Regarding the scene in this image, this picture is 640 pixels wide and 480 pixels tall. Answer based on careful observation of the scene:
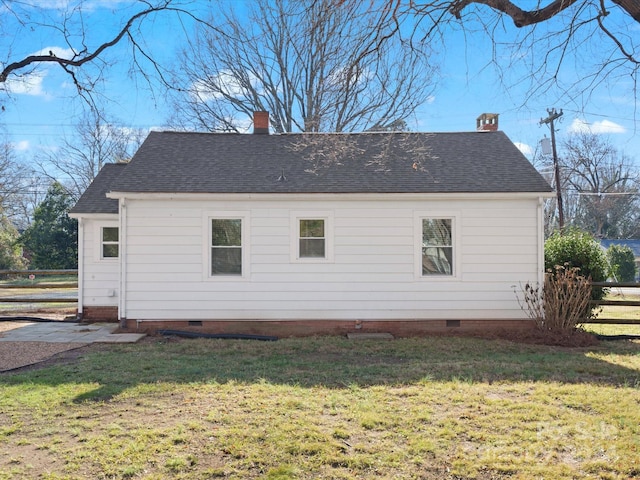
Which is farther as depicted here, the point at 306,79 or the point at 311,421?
the point at 306,79

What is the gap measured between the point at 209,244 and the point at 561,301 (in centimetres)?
748

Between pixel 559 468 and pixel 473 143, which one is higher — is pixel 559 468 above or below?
below

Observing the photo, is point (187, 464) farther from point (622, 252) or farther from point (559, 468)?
point (622, 252)

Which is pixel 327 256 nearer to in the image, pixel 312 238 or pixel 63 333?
pixel 312 238

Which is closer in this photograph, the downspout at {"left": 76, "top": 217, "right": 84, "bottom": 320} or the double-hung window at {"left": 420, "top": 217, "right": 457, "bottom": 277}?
the double-hung window at {"left": 420, "top": 217, "right": 457, "bottom": 277}

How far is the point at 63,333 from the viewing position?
1046 centimetres

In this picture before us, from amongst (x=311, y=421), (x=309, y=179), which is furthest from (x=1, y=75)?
(x=311, y=421)

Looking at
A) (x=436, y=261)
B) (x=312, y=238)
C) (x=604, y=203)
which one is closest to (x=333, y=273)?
(x=312, y=238)

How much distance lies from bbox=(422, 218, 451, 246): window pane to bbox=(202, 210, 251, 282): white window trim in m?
3.91

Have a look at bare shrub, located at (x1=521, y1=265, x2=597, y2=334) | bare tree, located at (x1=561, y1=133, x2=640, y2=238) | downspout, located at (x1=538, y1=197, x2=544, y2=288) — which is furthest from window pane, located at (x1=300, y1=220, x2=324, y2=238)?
bare tree, located at (x1=561, y1=133, x2=640, y2=238)

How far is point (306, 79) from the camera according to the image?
24.1 m

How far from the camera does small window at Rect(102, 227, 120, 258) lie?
1217cm

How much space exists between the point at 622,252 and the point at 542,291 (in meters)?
23.3

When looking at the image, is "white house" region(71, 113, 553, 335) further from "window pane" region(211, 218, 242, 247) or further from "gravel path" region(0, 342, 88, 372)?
"gravel path" region(0, 342, 88, 372)
